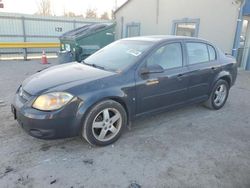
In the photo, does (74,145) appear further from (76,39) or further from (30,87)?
(76,39)

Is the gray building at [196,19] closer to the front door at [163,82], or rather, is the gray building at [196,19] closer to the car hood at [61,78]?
the front door at [163,82]

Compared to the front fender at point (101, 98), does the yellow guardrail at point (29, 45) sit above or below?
above

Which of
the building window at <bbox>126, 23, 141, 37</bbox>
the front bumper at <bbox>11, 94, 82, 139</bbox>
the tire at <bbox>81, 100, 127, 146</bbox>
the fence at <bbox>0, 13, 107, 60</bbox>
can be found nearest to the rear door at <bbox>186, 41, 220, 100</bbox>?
the tire at <bbox>81, 100, 127, 146</bbox>

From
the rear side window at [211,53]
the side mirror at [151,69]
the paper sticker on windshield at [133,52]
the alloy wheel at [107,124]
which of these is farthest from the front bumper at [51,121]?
the rear side window at [211,53]

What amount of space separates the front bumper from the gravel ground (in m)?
0.35

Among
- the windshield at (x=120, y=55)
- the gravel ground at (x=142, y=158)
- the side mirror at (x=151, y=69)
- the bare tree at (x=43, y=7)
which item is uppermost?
the bare tree at (x=43, y=7)

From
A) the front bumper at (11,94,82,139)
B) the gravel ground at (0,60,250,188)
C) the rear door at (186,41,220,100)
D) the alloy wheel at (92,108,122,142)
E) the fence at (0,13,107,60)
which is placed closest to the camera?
the gravel ground at (0,60,250,188)

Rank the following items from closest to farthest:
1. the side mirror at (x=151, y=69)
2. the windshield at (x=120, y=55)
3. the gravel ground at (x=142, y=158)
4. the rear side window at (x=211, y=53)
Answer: the gravel ground at (x=142, y=158), the side mirror at (x=151, y=69), the windshield at (x=120, y=55), the rear side window at (x=211, y=53)

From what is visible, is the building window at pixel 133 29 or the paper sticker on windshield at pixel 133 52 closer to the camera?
the paper sticker on windshield at pixel 133 52

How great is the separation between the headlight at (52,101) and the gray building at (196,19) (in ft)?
24.6

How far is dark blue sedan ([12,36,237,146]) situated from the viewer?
2.76m

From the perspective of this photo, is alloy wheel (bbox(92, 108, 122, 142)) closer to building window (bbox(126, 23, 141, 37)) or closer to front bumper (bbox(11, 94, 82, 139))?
front bumper (bbox(11, 94, 82, 139))

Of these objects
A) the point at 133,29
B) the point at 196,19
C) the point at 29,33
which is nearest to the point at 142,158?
the point at 196,19

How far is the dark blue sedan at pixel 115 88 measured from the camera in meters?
2.76
